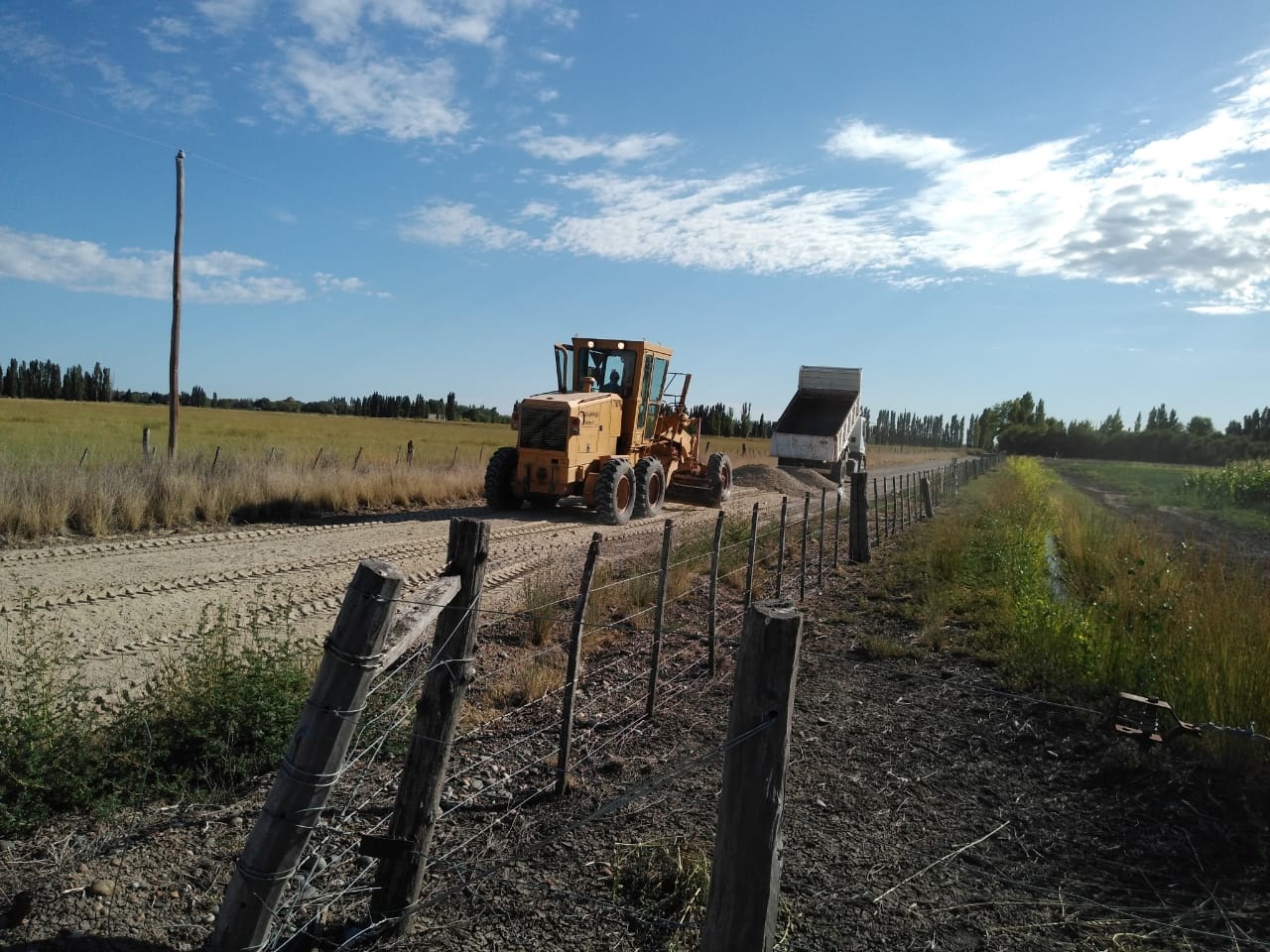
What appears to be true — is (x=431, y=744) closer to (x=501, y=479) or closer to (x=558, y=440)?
(x=558, y=440)

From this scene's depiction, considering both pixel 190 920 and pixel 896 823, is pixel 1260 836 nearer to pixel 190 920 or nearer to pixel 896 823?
pixel 896 823

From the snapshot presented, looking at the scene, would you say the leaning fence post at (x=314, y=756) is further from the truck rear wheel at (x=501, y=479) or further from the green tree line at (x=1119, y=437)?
the green tree line at (x=1119, y=437)

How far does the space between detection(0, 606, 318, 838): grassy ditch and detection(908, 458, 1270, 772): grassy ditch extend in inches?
201

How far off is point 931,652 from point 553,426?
885 centimetres

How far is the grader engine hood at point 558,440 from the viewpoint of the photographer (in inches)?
600

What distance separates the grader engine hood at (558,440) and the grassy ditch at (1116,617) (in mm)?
5718

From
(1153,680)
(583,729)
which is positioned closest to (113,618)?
(583,729)

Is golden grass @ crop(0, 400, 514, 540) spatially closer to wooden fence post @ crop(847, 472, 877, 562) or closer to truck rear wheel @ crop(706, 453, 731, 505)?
truck rear wheel @ crop(706, 453, 731, 505)

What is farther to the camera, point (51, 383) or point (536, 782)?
point (51, 383)

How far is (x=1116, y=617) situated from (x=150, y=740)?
6.88 meters

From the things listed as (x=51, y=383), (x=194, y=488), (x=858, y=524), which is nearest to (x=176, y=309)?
(x=194, y=488)

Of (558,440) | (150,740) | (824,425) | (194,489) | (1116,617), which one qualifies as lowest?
(150,740)

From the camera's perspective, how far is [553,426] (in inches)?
604

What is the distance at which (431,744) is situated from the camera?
3285mm
